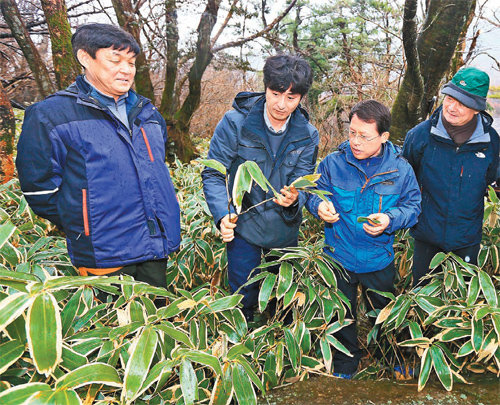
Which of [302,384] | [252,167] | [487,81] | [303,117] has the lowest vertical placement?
[302,384]

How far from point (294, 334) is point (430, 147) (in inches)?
48.2

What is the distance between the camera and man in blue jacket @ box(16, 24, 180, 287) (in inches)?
56.8

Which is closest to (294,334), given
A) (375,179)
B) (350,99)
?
(375,179)

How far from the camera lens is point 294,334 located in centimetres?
175

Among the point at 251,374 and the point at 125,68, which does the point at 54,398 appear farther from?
the point at 125,68

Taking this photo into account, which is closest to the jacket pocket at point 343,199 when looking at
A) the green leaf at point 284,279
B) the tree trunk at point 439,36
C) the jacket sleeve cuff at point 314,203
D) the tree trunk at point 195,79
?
the jacket sleeve cuff at point 314,203

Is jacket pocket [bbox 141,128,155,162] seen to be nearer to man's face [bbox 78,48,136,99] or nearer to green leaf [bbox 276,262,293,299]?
man's face [bbox 78,48,136,99]

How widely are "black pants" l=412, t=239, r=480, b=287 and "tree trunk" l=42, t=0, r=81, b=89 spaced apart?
3098 mm

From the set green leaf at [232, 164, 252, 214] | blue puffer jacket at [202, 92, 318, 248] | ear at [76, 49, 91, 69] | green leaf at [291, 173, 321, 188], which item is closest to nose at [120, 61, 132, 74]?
ear at [76, 49, 91, 69]

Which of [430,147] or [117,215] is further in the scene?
[430,147]

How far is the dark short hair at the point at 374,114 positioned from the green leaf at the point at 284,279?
2.62ft

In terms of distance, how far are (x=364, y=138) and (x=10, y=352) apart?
62.5 inches

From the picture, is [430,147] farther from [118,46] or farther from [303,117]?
[118,46]

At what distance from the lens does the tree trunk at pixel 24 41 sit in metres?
3.40
